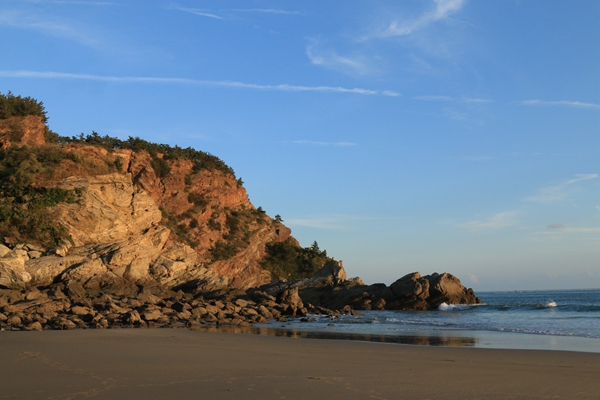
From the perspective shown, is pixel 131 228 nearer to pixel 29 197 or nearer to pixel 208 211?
pixel 29 197

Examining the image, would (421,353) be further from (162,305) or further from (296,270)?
(296,270)

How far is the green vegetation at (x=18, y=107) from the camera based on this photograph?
120ft

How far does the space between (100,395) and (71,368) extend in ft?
8.80

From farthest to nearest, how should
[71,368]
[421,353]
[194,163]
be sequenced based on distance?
1. [194,163]
2. [421,353]
3. [71,368]

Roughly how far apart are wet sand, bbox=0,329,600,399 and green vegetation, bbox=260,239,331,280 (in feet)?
133

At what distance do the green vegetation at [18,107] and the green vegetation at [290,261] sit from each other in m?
26.6

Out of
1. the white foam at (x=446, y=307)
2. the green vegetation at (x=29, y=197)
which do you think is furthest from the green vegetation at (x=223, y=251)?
the white foam at (x=446, y=307)

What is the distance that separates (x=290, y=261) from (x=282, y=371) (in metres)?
47.6

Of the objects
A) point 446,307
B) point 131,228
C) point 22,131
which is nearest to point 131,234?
point 131,228

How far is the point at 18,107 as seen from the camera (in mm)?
38250

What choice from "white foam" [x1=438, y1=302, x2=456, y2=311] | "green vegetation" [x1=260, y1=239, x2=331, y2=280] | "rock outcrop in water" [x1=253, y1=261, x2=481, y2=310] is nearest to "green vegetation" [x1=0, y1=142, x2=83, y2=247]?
"rock outcrop in water" [x1=253, y1=261, x2=481, y2=310]

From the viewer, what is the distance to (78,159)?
34219 millimetres

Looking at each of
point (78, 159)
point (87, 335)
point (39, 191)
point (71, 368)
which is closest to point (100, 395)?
point (71, 368)

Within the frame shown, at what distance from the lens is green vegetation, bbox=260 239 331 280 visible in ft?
180
